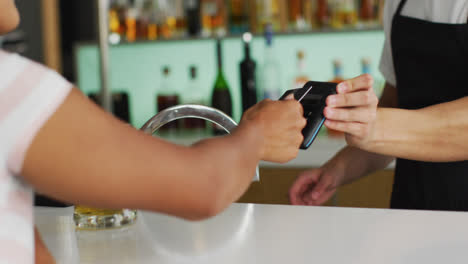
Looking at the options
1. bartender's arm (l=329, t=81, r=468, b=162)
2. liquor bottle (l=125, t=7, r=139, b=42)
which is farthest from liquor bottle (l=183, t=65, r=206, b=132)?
bartender's arm (l=329, t=81, r=468, b=162)

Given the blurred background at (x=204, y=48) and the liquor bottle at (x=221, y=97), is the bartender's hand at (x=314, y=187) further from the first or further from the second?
the liquor bottle at (x=221, y=97)

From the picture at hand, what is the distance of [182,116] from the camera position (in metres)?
0.98

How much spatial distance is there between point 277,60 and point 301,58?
25cm

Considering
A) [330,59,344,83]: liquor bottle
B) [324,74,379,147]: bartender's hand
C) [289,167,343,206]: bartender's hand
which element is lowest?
[289,167,343,206]: bartender's hand

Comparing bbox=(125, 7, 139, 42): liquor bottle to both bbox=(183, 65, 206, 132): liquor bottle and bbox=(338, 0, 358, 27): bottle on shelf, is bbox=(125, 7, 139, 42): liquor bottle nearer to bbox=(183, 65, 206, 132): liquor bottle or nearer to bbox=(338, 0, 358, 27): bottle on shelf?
bbox=(183, 65, 206, 132): liquor bottle

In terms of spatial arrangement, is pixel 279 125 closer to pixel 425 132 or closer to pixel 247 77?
pixel 425 132

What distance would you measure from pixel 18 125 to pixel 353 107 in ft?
2.40

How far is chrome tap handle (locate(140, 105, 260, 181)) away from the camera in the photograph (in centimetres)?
97

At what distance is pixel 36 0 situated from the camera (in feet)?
9.02

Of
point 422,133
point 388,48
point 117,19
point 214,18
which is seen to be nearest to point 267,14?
point 214,18

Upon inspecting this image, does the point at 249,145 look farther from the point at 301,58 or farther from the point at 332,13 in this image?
the point at 332,13

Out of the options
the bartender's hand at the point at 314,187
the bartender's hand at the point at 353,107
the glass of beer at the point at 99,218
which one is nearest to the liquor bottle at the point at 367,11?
the bartender's hand at the point at 314,187

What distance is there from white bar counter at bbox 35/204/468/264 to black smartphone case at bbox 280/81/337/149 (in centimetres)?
15

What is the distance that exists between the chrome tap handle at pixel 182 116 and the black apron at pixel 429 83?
522 millimetres
